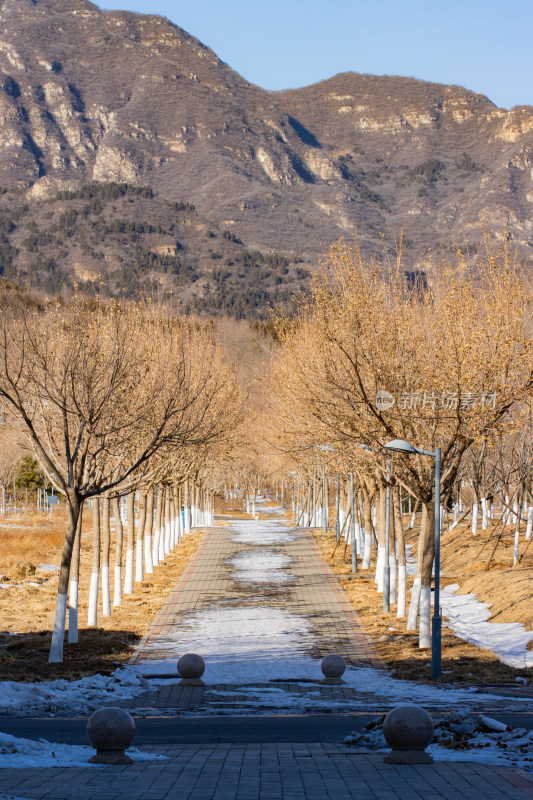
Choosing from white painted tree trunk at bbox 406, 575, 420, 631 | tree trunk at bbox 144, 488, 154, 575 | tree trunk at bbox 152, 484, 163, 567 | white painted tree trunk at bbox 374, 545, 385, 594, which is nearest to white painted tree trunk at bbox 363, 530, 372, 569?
white painted tree trunk at bbox 374, 545, 385, 594

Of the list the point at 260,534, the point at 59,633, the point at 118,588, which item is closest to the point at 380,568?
the point at 118,588

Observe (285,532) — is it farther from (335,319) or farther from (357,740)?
(357,740)

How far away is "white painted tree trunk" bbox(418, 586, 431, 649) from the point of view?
19312 mm

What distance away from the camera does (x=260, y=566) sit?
123 feet

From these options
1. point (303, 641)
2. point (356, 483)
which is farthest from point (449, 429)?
point (356, 483)

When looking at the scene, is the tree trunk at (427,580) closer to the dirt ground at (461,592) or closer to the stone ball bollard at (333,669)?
the dirt ground at (461,592)

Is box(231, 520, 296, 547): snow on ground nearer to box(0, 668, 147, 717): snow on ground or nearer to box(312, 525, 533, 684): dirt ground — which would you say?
box(312, 525, 533, 684): dirt ground

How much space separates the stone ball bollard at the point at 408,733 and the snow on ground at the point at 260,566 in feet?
75.9

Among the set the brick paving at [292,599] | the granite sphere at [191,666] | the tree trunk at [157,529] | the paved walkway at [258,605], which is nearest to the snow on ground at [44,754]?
the paved walkway at [258,605]

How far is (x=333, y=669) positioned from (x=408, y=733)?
700 centimetres

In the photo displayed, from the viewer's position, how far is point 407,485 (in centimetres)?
2038

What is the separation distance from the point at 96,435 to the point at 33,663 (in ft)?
14.7

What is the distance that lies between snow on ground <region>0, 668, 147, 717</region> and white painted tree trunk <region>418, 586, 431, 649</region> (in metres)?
6.14

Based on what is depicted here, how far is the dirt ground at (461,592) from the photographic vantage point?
17719 mm
